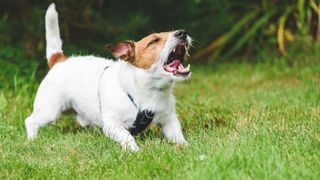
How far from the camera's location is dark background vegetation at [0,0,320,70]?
920 cm

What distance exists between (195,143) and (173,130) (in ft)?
1.50

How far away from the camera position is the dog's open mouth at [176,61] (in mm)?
5054

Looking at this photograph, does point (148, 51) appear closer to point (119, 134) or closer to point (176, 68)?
point (176, 68)

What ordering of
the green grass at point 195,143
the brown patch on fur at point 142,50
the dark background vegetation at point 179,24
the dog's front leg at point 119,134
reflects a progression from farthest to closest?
the dark background vegetation at point 179,24
the brown patch on fur at point 142,50
the dog's front leg at point 119,134
the green grass at point 195,143

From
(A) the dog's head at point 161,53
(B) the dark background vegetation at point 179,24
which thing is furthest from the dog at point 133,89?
(B) the dark background vegetation at point 179,24

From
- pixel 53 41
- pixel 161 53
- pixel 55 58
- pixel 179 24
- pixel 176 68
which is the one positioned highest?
pixel 161 53

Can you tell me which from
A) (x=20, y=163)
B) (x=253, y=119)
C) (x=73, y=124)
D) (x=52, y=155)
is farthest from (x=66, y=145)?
(x=253, y=119)

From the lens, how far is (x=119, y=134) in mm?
5125

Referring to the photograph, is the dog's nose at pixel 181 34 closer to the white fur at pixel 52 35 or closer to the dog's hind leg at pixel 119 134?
the dog's hind leg at pixel 119 134

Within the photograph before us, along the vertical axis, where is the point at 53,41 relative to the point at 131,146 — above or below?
above

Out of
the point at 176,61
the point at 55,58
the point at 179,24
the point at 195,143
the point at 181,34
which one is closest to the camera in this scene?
the point at 195,143

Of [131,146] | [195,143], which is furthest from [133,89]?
[195,143]

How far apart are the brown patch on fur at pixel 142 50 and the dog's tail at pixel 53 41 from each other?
1.01 m

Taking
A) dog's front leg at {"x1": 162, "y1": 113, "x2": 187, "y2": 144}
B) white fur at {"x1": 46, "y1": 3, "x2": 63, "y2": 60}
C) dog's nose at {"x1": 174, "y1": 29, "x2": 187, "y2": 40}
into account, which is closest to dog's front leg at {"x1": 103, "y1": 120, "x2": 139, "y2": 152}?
dog's front leg at {"x1": 162, "y1": 113, "x2": 187, "y2": 144}
